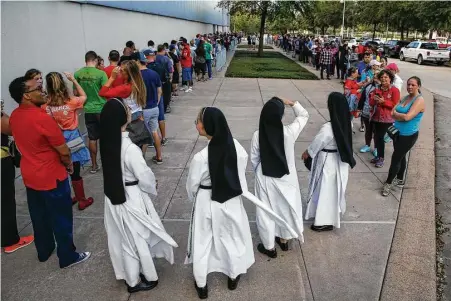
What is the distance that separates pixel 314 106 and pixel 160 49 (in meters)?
4.70

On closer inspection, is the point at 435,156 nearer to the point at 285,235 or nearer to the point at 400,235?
the point at 400,235

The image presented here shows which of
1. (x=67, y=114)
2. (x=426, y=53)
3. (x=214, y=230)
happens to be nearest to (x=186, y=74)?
(x=67, y=114)

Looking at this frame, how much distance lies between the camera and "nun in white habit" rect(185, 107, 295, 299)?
2.91 m

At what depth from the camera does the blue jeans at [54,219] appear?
3.45 metres

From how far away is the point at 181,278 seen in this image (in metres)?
3.51

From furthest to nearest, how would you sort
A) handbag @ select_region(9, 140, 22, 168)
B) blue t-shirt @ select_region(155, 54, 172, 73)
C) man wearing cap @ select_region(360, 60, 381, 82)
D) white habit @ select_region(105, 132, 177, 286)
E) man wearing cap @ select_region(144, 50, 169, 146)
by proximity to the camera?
blue t-shirt @ select_region(155, 54, 172, 73) < man wearing cap @ select_region(360, 60, 381, 82) < man wearing cap @ select_region(144, 50, 169, 146) < handbag @ select_region(9, 140, 22, 168) < white habit @ select_region(105, 132, 177, 286)

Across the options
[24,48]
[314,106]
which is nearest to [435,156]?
[314,106]

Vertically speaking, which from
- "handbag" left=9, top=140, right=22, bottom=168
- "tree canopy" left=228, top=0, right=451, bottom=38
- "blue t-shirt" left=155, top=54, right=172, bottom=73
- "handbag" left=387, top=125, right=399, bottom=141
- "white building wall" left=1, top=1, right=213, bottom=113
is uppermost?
"tree canopy" left=228, top=0, right=451, bottom=38

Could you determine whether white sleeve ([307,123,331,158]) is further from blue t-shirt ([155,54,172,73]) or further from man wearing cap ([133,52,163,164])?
blue t-shirt ([155,54,172,73])

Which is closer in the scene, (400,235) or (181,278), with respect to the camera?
(181,278)

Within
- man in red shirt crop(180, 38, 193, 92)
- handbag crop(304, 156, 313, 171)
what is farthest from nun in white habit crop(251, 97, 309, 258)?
man in red shirt crop(180, 38, 193, 92)

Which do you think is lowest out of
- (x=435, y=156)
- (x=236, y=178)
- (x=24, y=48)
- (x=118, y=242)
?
(x=435, y=156)

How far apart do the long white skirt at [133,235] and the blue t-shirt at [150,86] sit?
3.20 meters

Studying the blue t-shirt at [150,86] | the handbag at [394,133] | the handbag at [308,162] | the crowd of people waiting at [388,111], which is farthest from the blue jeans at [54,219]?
the handbag at [394,133]
